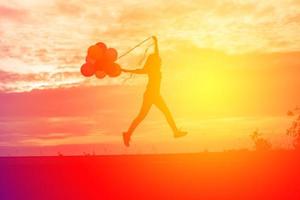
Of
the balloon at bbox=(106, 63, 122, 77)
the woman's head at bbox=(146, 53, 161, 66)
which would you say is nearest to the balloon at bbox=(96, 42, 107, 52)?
the balloon at bbox=(106, 63, 122, 77)

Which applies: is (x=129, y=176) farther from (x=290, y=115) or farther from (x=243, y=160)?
(x=290, y=115)

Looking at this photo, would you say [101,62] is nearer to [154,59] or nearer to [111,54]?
[111,54]

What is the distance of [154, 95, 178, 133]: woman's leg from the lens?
50.0ft

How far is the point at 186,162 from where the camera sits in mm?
11766

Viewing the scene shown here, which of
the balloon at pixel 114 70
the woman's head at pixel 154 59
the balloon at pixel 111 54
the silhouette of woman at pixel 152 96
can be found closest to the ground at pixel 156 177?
the silhouette of woman at pixel 152 96

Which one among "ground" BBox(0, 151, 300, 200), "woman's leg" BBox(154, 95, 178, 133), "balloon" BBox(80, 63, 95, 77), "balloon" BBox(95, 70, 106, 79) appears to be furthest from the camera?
"woman's leg" BBox(154, 95, 178, 133)

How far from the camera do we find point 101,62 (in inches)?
587

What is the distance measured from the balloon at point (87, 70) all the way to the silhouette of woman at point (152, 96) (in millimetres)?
724

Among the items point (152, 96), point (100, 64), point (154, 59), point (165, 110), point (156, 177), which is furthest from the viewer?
point (165, 110)

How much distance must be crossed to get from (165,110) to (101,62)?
199cm

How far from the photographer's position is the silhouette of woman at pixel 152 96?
1439cm

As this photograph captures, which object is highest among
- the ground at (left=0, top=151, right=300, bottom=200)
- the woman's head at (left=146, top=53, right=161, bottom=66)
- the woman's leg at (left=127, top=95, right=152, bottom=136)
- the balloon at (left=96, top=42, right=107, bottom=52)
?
the balloon at (left=96, top=42, right=107, bottom=52)

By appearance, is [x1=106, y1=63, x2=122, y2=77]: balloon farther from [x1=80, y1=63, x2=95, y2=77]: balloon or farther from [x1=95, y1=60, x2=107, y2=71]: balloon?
[x1=80, y1=63, x2=95, y2=77]: balloon

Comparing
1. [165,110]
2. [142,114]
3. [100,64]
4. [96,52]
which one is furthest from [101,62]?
[165,110]
